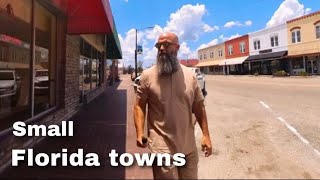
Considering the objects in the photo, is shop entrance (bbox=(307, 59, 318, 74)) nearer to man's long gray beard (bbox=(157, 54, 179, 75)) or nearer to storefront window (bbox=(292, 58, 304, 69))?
storefront window (bbox=(292, 58, 304, 69))

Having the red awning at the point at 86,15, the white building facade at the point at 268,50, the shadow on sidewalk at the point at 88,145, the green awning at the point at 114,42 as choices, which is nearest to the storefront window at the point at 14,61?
the shadow on sidewalk at the point at 88,145

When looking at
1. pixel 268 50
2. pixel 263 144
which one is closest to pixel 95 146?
pixel 263 144

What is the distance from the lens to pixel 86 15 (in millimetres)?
8734

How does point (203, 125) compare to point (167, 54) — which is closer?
point (167, 54)

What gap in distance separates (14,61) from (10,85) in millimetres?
480

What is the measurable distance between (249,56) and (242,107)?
46031 mm

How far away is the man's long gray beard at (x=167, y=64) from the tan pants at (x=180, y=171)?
84cm

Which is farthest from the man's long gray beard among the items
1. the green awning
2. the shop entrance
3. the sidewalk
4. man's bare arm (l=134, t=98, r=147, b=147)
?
the shop entrance

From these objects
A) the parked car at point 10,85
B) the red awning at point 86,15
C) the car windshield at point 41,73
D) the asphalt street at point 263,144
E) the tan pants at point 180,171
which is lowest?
the asphalt street at point 263,144

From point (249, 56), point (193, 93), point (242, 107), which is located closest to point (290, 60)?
point (249, 56)

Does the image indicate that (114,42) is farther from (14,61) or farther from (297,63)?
(297,63)

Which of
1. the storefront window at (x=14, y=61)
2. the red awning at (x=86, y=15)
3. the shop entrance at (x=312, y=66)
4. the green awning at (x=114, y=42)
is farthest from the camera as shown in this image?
the shop entrance at (x=312, y=66)

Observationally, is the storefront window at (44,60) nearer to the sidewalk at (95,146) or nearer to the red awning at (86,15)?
the red awning at (86,15)

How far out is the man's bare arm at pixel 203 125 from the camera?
3.55 meters
